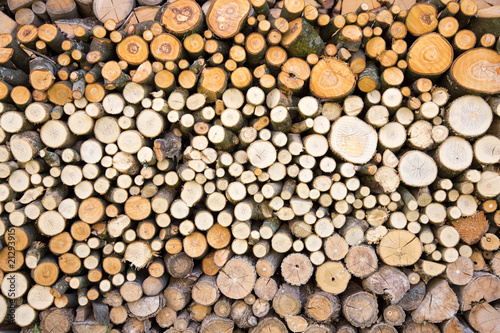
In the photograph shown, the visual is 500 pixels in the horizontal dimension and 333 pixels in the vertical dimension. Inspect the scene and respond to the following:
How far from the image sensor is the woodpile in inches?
124

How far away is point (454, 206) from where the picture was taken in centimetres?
321

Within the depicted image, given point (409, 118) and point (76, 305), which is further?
point (76, 305)

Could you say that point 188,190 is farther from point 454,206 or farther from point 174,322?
point 454,206

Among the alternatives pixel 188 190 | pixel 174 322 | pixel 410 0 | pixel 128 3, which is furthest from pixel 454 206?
pixel 128 3

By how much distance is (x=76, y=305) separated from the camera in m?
3.48

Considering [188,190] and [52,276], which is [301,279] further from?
[52,276]

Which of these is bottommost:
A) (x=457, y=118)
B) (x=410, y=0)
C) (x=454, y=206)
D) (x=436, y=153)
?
(x=454, y=206)

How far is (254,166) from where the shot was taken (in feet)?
10.5

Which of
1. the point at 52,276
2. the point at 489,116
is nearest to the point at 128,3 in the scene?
the point at 52,276

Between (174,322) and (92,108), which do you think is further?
(174,322)

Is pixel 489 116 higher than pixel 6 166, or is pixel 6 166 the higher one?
pixel 489 116

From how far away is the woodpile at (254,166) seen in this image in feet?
10.3

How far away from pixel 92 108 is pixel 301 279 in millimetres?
2631

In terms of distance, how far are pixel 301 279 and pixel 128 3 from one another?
3379 mm
